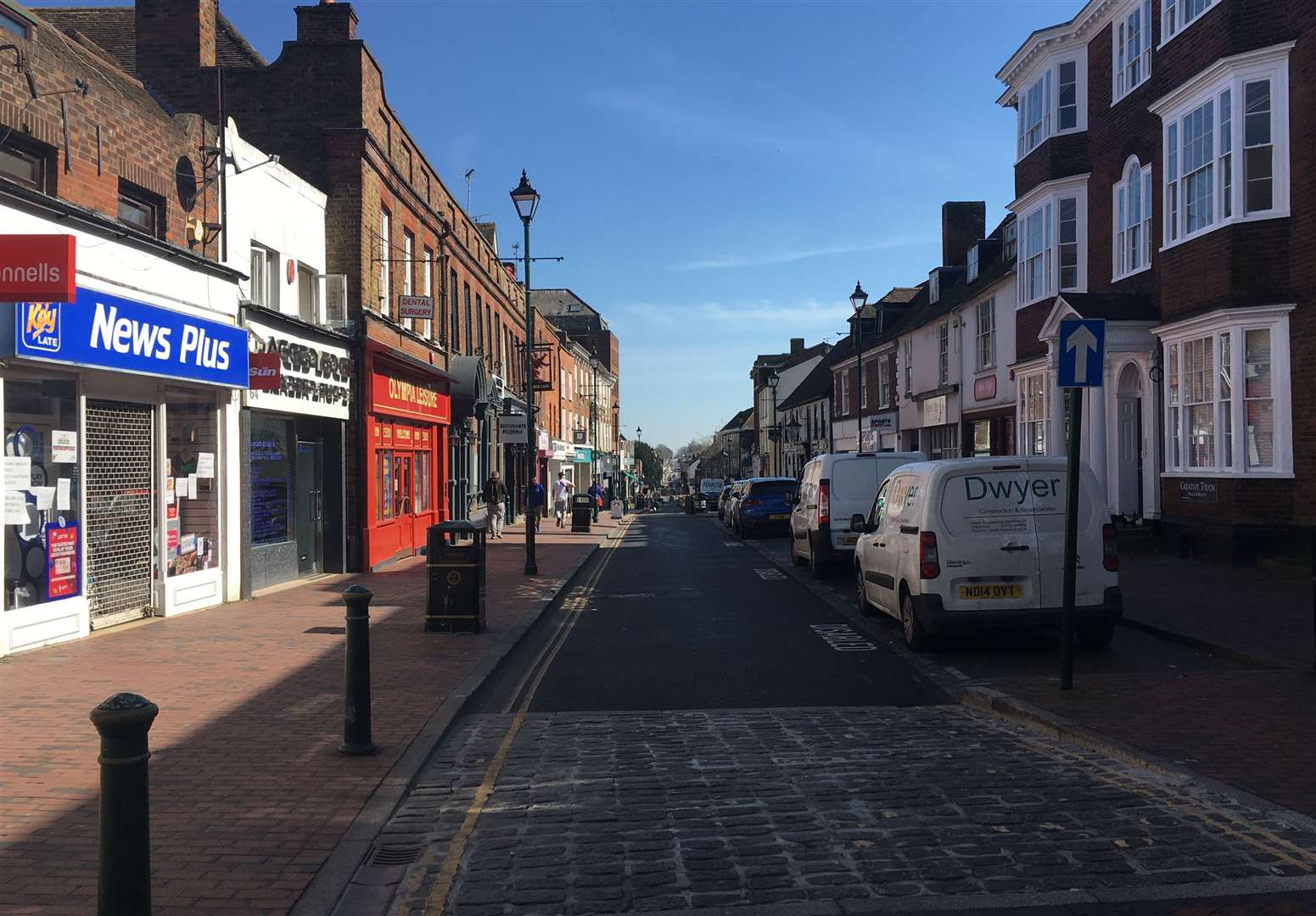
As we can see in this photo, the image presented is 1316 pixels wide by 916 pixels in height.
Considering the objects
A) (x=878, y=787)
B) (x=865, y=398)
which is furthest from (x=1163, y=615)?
(x=865, y=398)

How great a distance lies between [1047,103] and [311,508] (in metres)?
17.8

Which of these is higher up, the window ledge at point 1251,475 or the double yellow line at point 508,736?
the window ledge at point 1251,475

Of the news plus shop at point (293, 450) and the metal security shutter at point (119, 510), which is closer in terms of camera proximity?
the metal security shutter at point (119, 510)

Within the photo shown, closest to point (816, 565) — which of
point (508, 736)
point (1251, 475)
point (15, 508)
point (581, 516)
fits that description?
point (1251, 475)

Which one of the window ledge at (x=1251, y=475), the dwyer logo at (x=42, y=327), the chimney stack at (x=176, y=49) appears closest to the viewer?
the dwyer logo at (x=42, y=327)

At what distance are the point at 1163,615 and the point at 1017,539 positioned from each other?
9.94 ft

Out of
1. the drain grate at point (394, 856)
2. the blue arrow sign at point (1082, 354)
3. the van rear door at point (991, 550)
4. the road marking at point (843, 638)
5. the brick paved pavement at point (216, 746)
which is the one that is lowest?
the road marking at point (843, 638)

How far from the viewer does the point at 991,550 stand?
387 inches

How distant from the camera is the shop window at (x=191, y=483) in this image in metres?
13.0

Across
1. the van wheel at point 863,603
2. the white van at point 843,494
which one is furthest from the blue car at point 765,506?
the van wheel at point 863,603

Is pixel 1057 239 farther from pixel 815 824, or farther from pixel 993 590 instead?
pixel 815 824

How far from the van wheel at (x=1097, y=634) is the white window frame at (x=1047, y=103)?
1596 cm

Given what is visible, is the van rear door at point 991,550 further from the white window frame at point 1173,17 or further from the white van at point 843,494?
the white window frame at point 1173,17

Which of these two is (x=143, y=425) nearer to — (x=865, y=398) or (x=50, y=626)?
(x=50, y=626)
